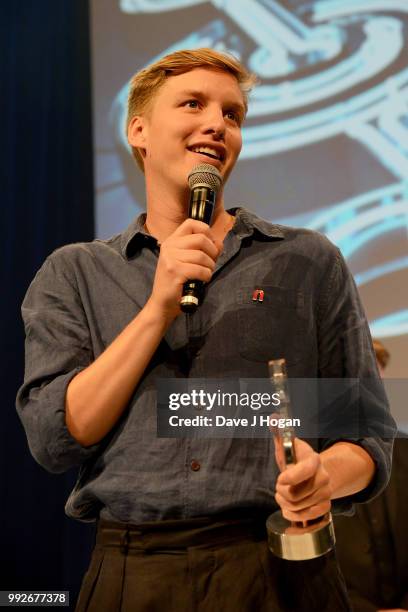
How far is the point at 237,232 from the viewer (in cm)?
120

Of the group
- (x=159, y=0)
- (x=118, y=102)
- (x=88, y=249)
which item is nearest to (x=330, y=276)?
(x=88, y=249)

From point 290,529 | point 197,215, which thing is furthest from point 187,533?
point 197,215

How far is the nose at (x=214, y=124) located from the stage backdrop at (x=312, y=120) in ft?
3.91

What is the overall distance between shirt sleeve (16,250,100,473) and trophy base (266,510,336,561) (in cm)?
35

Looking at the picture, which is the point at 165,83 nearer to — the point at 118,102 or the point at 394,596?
the point at 118,102

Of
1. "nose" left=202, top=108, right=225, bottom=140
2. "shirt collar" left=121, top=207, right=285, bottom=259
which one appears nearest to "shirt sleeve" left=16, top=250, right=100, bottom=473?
"shirt collar" left=121, top=207, right=285, bottom=259

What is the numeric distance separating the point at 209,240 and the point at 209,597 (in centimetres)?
49

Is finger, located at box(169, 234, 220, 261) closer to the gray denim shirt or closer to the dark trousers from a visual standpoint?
the gray denim shirt

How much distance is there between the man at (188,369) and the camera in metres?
0.93

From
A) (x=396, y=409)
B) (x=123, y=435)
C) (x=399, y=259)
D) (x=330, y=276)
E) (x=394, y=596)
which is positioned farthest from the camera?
(x=399, y=259)

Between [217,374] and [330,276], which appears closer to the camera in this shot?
[217,374]

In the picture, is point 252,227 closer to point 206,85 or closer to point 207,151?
point 207,151

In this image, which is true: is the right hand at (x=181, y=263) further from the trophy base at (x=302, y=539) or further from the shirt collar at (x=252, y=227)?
the trophy base at (x=302, y=539)

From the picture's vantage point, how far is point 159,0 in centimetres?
268
